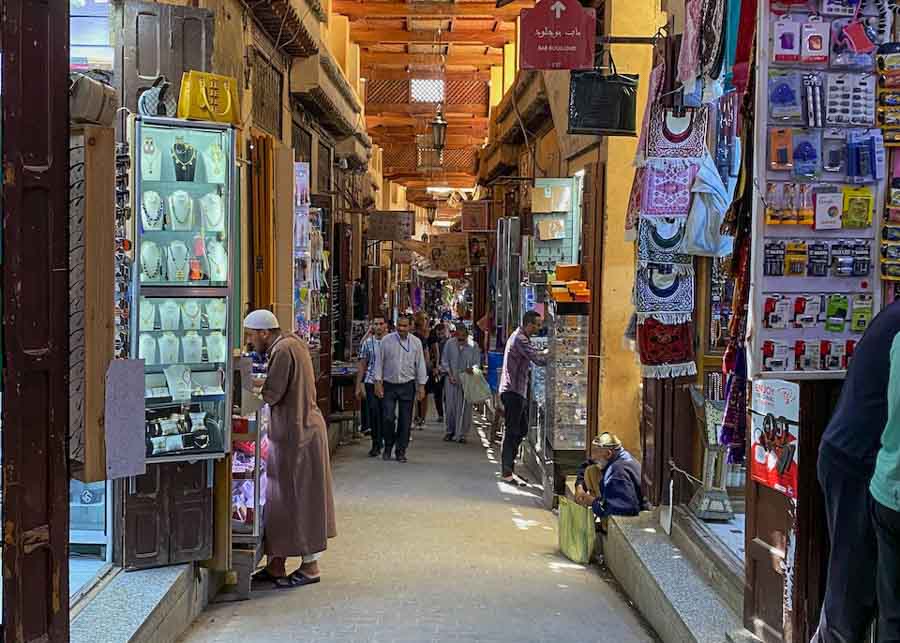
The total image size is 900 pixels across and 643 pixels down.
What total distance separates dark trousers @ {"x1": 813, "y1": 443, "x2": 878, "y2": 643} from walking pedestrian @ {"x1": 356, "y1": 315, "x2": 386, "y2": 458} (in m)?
10.5

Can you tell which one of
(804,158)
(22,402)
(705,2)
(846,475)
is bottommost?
(846,475)

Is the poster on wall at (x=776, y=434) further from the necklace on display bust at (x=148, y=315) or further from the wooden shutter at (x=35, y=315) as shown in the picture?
the necklace on display bust at (x=148, y=315)

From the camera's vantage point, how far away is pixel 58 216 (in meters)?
3.06

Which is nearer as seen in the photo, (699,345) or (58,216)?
(58,216)

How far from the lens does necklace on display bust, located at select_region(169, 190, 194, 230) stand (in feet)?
20.3

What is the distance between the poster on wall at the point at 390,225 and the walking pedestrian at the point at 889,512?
19.2 metres

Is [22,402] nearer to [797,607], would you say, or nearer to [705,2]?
[797,607]

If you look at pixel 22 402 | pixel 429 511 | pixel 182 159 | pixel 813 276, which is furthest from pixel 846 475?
pixel 429 511

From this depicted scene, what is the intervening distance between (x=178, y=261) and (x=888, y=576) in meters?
4.30

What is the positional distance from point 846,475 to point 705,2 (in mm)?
2543

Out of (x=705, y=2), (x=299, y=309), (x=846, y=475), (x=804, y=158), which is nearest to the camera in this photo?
(x=846, y=475)

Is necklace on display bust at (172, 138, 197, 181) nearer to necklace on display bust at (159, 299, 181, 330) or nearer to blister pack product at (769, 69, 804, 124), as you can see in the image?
necklace on display bust at (159, 299, 181, 330)

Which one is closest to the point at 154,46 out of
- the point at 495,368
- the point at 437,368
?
the point at 495,368

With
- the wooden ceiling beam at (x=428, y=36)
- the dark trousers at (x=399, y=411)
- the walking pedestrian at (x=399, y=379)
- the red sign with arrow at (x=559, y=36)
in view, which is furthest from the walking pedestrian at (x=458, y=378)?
the wooden ceiling beam at (x=428, y=36)
